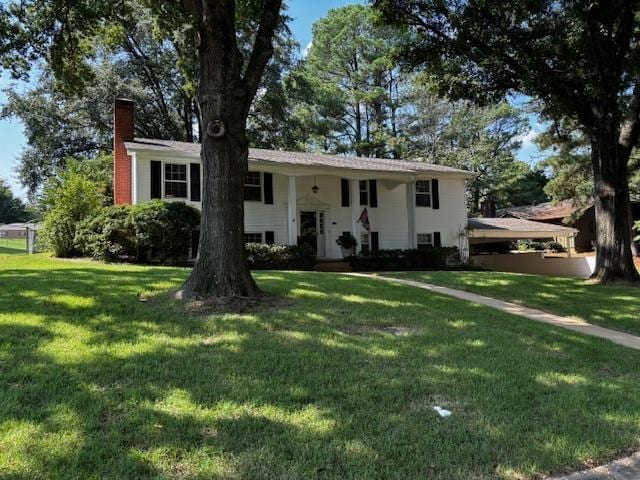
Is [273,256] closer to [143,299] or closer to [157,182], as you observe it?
[157,182]

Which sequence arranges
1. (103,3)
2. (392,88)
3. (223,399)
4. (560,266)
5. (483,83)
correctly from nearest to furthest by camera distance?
1. (223,399)
2. (103,3)
3. (483,83)
4. (560,266)
5. (392,88)

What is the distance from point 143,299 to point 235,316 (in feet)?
5.48

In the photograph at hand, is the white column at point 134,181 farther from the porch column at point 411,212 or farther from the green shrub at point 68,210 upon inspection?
the porch column at point 411,212

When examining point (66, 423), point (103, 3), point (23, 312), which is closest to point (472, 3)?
point (103, 3)

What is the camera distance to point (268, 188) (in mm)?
20594

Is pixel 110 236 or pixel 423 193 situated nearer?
pixel 110 236

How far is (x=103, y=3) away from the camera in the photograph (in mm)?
12242

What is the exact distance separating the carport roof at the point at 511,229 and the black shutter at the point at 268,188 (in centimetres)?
1059

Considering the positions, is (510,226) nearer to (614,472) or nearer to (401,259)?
(401,259)

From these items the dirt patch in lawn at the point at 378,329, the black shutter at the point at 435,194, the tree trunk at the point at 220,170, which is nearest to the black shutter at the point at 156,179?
the tree trunk at the point at 220,170

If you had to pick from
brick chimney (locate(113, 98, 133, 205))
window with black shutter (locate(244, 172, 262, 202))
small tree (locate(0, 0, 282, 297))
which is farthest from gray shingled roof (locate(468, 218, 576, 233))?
small tree (locate(0, 0, 282, 297))

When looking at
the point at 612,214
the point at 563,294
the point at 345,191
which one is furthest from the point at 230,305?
the point at 345,191

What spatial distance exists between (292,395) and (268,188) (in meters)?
17.0

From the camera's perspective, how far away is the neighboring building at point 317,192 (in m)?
18.6
